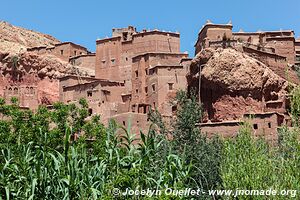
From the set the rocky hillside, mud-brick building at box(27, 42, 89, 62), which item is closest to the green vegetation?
mud-brick building at box(27, 42, 89, 62)

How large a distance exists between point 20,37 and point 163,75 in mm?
26351

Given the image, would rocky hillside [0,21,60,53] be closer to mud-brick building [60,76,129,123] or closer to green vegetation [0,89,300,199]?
mud-brick building [60,76,129,123]

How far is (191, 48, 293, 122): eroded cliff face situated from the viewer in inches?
1142

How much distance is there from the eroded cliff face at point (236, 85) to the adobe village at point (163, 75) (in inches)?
2.3

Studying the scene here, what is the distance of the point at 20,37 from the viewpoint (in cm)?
5600

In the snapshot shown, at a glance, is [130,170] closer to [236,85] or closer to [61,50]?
[236,85]

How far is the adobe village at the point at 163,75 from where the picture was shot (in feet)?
95.5

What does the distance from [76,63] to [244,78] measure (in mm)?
19899

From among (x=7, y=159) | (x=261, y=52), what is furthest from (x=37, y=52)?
(x=7, y=159)

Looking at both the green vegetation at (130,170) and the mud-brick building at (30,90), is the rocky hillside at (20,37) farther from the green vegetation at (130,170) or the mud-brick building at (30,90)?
the green vegetation at (130,170)

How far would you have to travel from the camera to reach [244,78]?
29.3 meters

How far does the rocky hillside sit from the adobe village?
0.50m

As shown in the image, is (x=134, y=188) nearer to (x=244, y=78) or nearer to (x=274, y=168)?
(x=274, y=168)

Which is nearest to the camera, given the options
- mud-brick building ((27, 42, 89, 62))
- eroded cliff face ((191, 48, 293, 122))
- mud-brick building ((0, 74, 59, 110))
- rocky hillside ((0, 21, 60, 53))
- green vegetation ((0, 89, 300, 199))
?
green vegetation ((0, 89, 300, 199))
